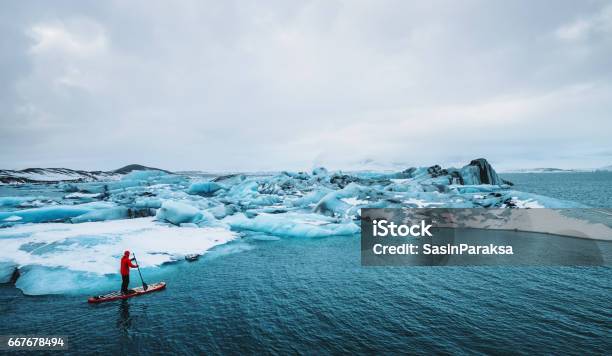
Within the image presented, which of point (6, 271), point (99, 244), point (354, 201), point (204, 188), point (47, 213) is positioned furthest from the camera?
point (204, 188)

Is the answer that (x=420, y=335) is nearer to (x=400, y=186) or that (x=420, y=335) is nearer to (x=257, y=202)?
(x=257, y=202)

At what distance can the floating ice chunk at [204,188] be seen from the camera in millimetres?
62341

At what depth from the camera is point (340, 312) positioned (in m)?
14.3

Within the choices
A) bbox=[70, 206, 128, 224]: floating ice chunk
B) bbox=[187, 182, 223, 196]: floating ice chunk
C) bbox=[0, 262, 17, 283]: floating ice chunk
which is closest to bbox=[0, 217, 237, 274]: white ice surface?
bbox=[0, 262, 17, 283]: floating ice chunk

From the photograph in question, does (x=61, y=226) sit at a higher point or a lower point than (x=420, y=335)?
higher

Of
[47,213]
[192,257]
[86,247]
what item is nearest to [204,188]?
[47,213]

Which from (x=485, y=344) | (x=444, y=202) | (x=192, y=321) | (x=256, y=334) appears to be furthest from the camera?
(x=444, y=202)

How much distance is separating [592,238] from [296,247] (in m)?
24.6

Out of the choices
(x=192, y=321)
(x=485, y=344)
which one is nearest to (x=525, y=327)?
(x=485, y=344)

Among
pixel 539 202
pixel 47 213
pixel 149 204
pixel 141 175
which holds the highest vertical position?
pixel 141 175

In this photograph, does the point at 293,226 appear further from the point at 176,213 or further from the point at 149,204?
the point at 149,204

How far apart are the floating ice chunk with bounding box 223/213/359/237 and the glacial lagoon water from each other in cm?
992

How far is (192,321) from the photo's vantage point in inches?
520

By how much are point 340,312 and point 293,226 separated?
57.7 feet
